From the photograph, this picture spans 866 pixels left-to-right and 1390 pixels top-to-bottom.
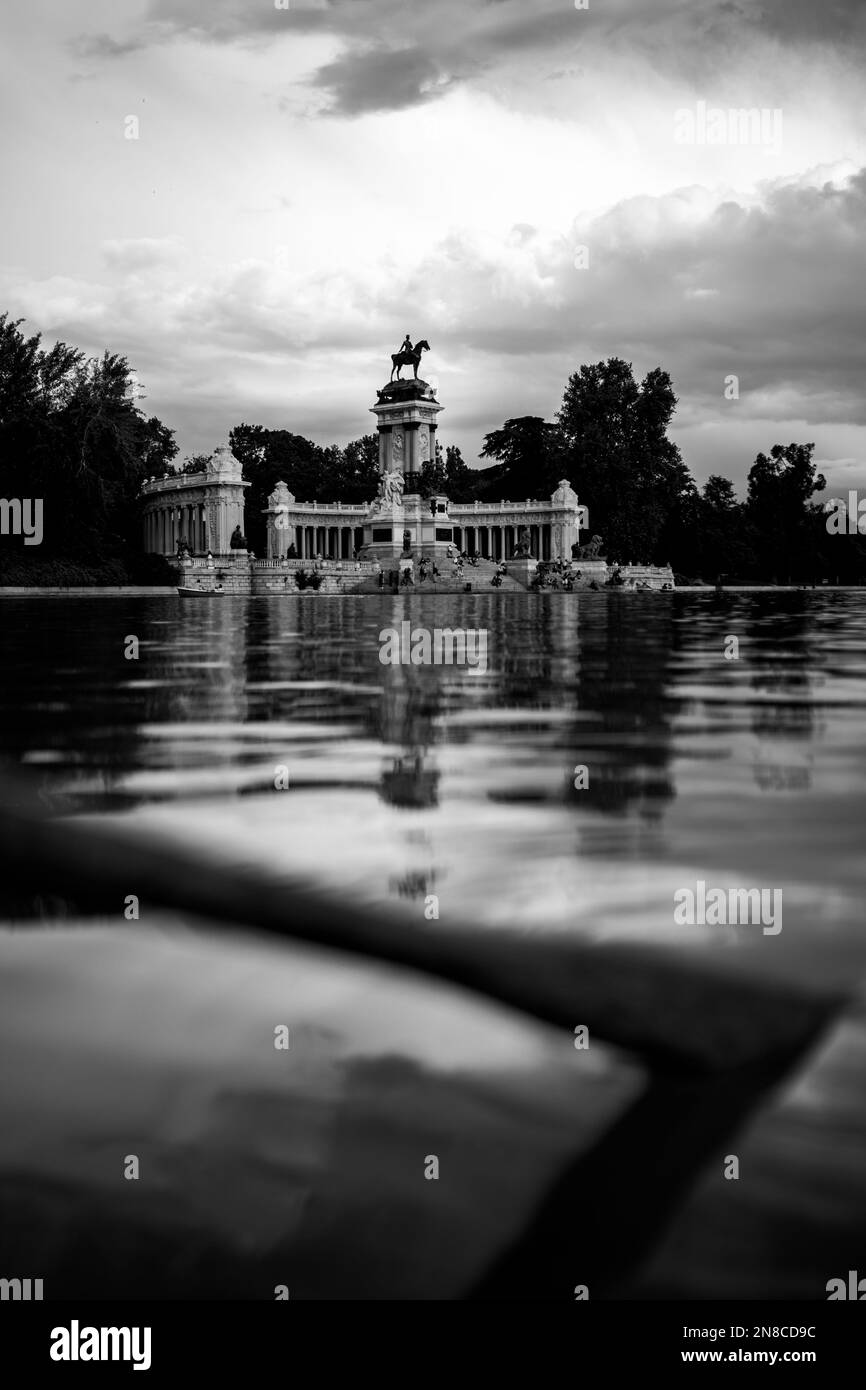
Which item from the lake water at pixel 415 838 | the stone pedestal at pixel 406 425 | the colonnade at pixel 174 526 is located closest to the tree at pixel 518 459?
the stone pedestal at pixel 406 425

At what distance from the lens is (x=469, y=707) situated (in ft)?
26.2

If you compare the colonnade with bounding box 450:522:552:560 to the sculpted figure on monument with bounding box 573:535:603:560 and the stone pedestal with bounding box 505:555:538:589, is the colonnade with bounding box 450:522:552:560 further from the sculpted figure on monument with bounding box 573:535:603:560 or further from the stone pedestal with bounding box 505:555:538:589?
the stone pedestal with bounding box 505:555:538:589

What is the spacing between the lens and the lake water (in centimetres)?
204

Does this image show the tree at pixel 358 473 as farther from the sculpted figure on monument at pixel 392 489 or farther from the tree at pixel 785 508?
the tree at pixel 785 508

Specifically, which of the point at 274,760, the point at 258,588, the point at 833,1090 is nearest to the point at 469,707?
the point at 274,760

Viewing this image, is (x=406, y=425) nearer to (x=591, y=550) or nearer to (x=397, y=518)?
(x=397, y=518)

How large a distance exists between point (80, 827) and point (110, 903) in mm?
990

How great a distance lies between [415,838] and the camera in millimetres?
3926

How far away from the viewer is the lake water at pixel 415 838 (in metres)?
2.04

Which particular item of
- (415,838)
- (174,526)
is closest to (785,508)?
(174,526)

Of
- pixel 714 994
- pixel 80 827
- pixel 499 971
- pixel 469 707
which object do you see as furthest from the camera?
pixel 469 707
